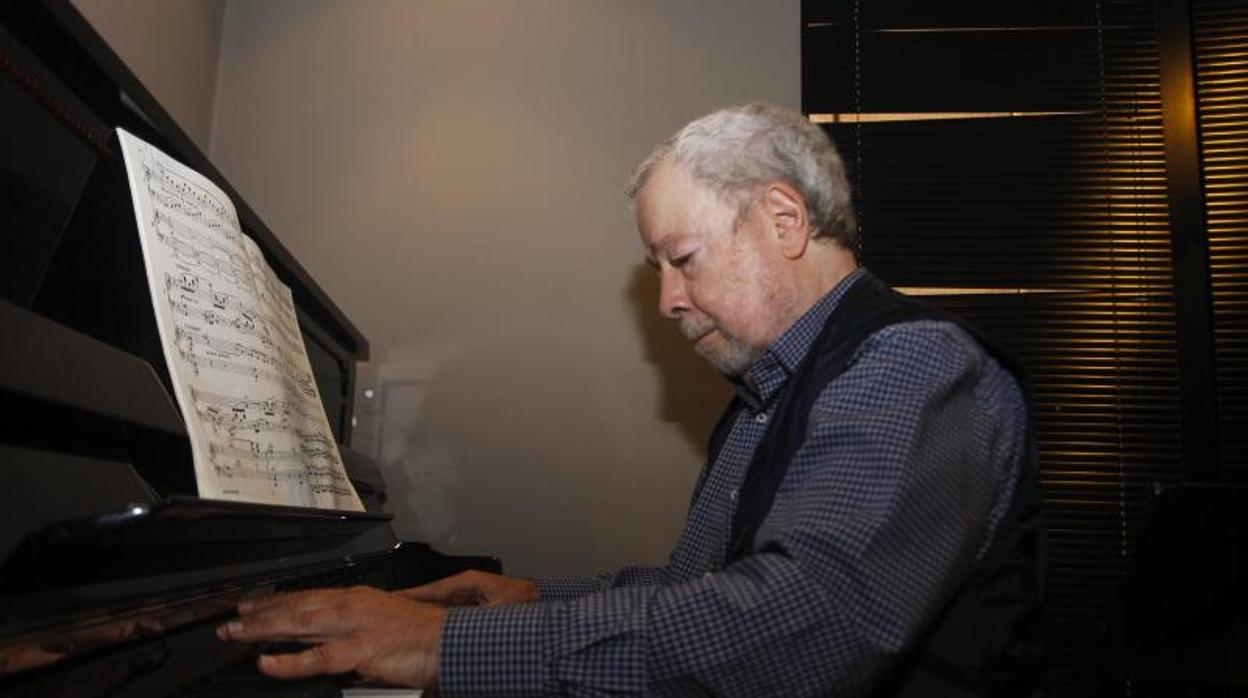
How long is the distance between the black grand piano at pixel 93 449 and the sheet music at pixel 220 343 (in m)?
0.04

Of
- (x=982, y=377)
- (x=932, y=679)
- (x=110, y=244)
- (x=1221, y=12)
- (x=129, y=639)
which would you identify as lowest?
(x=932, y=679)

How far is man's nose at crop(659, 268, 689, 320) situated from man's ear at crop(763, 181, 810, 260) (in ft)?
0.62

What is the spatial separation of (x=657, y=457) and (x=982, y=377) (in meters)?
1.45

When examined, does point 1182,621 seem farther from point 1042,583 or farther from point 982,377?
point 982,377

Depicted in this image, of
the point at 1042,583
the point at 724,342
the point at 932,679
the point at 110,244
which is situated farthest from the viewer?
the point at 724,342

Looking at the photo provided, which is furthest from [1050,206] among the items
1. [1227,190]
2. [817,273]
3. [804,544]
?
[804,544]

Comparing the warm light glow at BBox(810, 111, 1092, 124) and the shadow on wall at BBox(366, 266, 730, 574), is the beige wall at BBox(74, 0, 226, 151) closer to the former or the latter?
Answer: the shadow on wall at BBox(366, 266, 730, 574)

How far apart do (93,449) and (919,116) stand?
8.27 feet

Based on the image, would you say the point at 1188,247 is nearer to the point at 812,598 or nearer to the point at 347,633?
the point at 812,598

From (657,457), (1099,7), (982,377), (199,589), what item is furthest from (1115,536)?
(199,589)

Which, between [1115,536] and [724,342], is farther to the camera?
[1115,536]

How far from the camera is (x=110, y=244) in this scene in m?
1.01

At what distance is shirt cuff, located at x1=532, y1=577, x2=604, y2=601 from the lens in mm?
1823

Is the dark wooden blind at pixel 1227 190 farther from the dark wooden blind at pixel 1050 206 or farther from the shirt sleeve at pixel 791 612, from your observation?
the shirt sleeve at pixel 791 612
